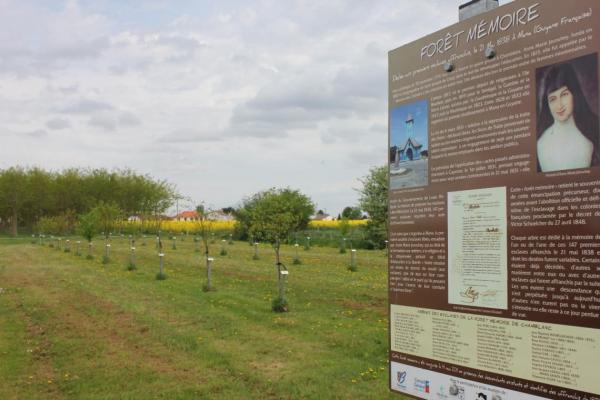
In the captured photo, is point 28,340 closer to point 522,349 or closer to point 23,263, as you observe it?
point 522,349

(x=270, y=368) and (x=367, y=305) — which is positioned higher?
(x=367, y=305)

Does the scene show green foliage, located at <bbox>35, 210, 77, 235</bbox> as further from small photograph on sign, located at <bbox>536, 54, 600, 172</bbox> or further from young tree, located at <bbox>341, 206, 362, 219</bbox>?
small photograph on sign, located at <bbox>536, 54, 600, 172</bbox>

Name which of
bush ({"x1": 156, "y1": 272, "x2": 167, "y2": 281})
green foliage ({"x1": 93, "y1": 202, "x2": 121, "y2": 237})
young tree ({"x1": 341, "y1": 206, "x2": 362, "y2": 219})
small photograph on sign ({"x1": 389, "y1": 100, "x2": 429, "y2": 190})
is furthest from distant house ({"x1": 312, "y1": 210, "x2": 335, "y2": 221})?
small photograph on sign ({"x1": 389, "y1": 100, "x2": 429, "y2": 190})

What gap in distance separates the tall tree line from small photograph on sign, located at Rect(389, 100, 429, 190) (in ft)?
202

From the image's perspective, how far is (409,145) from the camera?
4340 mm

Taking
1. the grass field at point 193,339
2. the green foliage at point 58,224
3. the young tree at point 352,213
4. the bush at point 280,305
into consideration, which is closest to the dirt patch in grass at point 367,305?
the grass field at point 193,339

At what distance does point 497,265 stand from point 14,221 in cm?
6956

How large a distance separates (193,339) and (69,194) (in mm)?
61492

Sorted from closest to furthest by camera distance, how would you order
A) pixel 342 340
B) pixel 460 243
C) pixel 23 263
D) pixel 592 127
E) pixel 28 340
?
pixel 592 127
pixel 460 243
pixel 342 340
pixel 28 340
pixel 23 263

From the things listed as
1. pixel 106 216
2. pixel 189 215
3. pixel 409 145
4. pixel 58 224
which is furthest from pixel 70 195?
pixel 409 145

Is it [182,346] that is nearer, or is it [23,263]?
[182,346]

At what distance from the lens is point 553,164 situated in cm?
333

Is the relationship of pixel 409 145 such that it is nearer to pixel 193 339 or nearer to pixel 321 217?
pixel 193 339

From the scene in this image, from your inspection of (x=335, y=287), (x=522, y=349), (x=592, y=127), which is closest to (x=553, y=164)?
(x=592, y=127)
